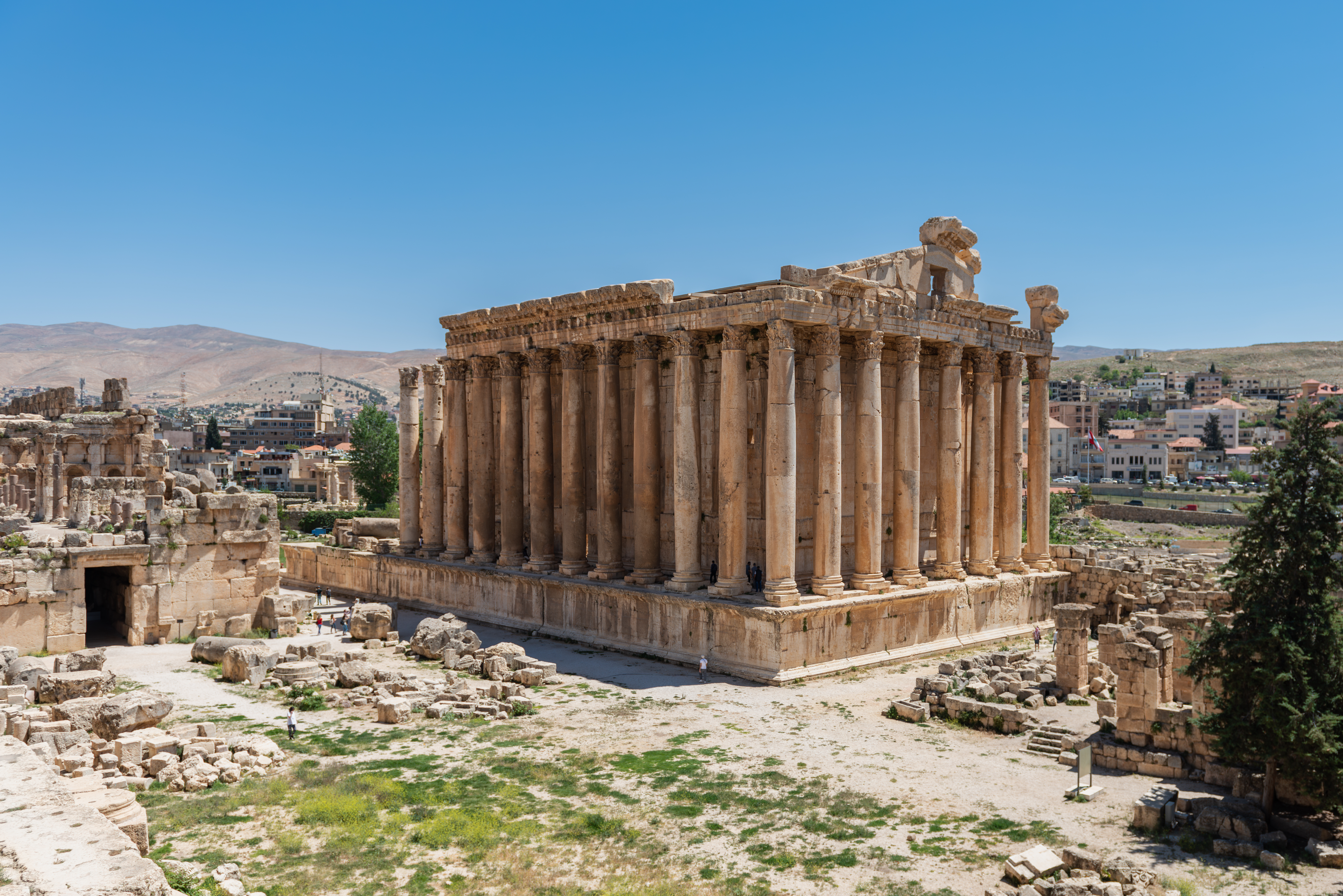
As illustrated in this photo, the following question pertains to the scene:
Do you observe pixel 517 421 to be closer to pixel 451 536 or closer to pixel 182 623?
pixel 451 536

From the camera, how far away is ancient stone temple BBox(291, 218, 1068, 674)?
25938mm

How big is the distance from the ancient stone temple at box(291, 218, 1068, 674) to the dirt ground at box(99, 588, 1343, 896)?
3489mm

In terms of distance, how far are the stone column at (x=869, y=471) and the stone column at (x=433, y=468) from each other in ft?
56.1

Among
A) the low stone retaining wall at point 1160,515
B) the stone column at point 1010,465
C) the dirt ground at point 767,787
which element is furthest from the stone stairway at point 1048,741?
the low stone retaining wall at point 1160,515

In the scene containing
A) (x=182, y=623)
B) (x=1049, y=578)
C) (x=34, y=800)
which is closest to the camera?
(x=34, y=800)

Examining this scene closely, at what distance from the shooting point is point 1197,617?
19.5 m

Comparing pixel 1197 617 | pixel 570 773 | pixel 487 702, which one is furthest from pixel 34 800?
pixel 1197 617

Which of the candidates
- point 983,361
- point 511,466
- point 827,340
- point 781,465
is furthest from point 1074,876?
point 511,466

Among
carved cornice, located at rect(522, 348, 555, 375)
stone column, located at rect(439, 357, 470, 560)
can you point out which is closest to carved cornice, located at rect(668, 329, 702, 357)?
carved cornice, located at rect(522, 348, 555, 375)

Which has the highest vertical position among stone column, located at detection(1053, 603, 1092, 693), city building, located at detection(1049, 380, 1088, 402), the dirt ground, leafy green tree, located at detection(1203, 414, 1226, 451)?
city building, located at detection(1049, 380, 1088, 402)

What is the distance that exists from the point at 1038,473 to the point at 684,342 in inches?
561

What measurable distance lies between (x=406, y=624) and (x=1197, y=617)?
24.6 m

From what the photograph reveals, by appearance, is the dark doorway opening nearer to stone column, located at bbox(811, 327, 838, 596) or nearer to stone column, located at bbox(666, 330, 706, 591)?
stone column, located at bbox(666, 330, 706, 591)

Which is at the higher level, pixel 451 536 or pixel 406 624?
pixel 451 536
